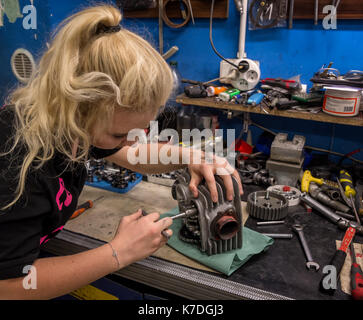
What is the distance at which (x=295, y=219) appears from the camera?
1.07 meters

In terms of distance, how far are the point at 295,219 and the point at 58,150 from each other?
81cm

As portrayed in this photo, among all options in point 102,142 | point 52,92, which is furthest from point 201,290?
point 52,92

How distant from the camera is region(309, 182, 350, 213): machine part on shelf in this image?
42.7 inches

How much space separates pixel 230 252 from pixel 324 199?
474 mm

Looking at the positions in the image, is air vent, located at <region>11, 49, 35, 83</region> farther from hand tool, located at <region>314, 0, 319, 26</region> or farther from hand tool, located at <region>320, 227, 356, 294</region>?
hand tool, located at <region>320, 227, 356, 294</region>

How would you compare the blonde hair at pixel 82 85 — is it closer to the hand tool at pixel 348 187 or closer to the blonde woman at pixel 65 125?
the blonde woman at pixel 65 125

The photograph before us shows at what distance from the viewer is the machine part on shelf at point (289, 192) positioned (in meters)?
1.15

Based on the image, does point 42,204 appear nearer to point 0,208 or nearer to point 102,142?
point 0,208

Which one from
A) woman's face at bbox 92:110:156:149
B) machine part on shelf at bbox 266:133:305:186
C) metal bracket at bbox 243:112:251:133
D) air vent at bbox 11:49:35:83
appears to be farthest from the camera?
air vent at bbox 11:49:35:83

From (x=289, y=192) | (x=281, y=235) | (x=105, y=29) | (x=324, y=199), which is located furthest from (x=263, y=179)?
(x=105, y=29)

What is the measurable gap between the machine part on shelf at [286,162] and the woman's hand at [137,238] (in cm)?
72

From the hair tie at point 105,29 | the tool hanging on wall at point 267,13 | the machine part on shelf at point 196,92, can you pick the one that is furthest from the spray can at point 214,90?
the hair tie at point 105,29

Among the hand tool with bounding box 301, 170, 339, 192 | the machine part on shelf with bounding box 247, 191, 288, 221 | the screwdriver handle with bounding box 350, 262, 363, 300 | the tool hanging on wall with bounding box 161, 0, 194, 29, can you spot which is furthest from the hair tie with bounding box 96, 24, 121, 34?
the tool hanging on wall with bounding box 161, 0, 194, 29

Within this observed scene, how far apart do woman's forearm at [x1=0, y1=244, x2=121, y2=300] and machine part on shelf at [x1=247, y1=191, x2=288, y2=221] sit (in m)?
0.53
